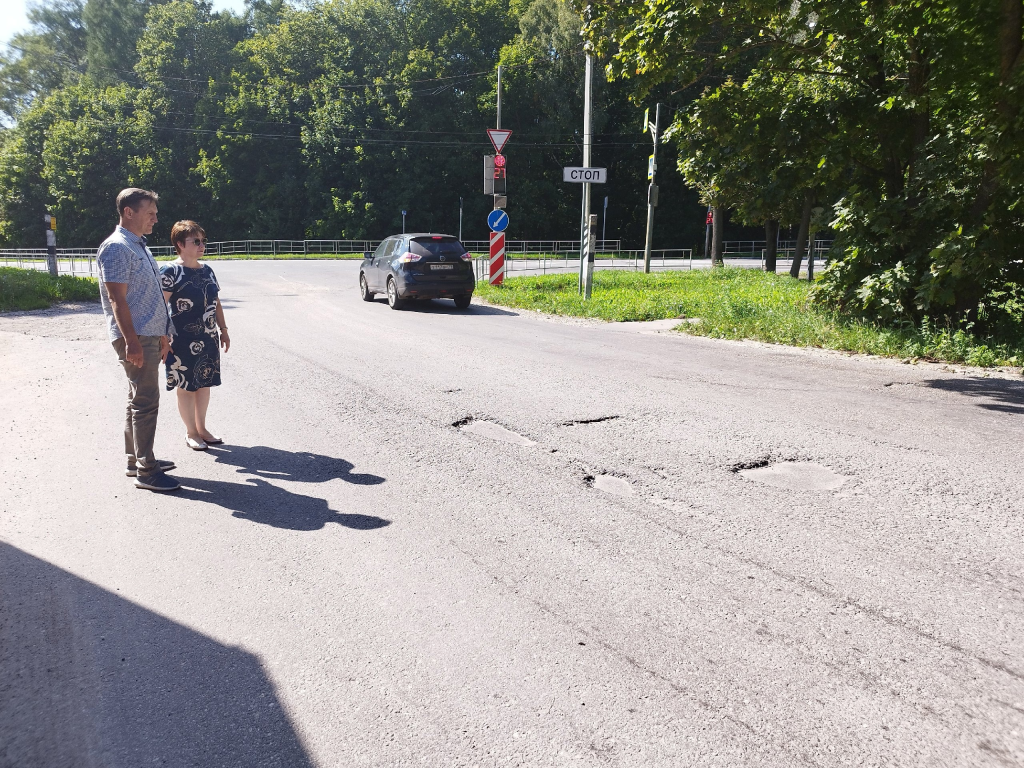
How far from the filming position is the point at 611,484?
16.4ft

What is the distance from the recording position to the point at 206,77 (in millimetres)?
61656

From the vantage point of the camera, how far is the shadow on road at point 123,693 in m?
2.50

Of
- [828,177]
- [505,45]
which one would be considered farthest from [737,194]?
[505,45]

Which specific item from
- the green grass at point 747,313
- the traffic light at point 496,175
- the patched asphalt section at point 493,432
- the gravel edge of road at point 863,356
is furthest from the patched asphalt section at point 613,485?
the traffic light at point 496,175

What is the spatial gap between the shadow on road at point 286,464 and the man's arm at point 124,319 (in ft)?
3.56

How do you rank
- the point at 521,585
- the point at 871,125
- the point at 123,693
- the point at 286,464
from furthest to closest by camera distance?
the point at 871,125
the point at 286,464
the point at 521,585
the point at 123,693

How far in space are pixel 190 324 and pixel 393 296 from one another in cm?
1118

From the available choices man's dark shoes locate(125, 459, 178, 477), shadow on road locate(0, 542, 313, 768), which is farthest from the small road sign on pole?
shadow on road locate(0, 542, 313, 768)

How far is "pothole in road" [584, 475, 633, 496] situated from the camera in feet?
15.9

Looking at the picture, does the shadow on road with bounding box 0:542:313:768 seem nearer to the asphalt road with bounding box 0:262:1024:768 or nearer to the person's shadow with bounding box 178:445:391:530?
the asphalt road with bounding box 0:262:1024:768

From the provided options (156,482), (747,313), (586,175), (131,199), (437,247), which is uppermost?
(586,175)

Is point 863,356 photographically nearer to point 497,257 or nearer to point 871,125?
point 871,125

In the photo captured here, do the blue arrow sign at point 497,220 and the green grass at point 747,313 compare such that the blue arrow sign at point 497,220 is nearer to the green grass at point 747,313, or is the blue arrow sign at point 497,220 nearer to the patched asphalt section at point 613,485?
Answer: the green grass at point 747,313

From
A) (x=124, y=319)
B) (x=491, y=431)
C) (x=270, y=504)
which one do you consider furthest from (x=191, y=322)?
(x=491, y=431)
